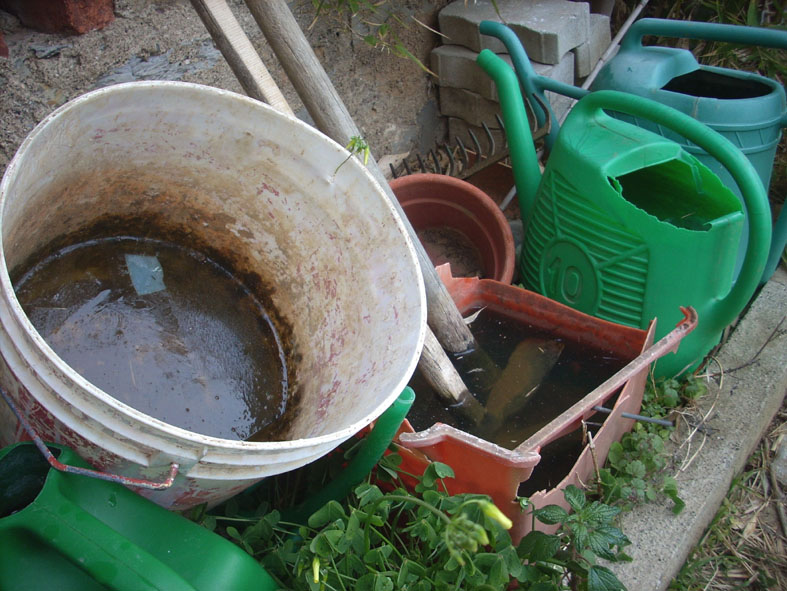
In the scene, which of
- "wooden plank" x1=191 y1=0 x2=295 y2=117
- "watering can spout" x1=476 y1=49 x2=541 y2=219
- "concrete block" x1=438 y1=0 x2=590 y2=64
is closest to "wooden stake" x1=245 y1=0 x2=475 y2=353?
"wooden plank" x1=191 y1=0 x2=295 y2=117

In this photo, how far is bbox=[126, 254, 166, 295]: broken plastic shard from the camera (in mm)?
1364

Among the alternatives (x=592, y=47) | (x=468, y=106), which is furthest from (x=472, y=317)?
(x=592, y=47)

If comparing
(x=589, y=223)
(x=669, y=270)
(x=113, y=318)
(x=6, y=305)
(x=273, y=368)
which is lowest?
(x=669, y=270)

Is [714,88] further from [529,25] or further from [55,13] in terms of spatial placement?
[55,13]

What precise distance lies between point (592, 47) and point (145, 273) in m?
1.83

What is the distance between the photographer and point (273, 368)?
1372mm

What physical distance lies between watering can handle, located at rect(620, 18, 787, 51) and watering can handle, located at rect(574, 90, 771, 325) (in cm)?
33

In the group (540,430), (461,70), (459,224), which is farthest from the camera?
(461,70)

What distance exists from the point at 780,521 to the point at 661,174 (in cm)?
92

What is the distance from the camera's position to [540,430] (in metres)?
1.24

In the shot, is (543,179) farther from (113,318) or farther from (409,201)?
(113,318)

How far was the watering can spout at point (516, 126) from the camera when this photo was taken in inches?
69.6

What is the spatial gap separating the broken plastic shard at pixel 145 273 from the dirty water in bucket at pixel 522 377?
616 millimetres

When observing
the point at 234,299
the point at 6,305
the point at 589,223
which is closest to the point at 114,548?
the point at 6,305
